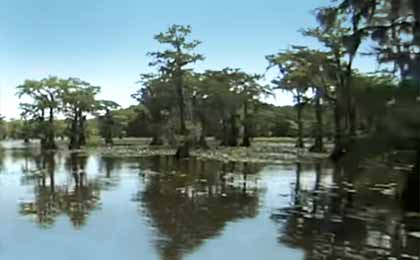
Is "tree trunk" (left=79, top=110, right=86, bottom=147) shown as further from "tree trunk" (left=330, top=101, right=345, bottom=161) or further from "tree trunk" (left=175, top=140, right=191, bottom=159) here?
"tree trunk" (left=330, top=101, right=345, bottom=161)

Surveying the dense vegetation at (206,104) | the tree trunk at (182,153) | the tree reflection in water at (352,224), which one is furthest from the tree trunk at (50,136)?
the tree reflection in water at (352,224)

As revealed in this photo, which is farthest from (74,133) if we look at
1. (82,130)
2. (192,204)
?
(192,204)

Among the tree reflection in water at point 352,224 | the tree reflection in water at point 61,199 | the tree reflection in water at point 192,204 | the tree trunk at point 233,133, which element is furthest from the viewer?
the tree trunk at point 233,133

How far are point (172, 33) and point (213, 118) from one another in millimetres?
11105

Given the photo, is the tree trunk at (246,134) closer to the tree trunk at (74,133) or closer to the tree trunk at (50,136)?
the tree trunk at (74,133)

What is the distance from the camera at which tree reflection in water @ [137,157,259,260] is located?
280 inches

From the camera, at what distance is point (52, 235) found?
738cm

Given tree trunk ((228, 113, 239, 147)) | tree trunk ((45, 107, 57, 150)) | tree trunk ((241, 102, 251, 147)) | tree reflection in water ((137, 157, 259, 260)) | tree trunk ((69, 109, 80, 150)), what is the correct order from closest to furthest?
tree reflection in water ((137, 157, 259, 260)) < tree trunk ((45, 107, 57, 150)) < tree trunk ((241, 102, 251, 147)) < tree trunk ((228, 113, 239, 147)) < tree trunk ((69, 109, 80, 150))

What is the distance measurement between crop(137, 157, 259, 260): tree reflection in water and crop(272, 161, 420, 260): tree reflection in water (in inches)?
35.8

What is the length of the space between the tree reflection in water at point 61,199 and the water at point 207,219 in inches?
0.7

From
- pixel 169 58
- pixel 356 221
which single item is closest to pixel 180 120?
pixel 169 58

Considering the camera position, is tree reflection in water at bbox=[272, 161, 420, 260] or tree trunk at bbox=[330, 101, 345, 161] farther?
tree trunk at bbox=[330, 101, 345, 161]

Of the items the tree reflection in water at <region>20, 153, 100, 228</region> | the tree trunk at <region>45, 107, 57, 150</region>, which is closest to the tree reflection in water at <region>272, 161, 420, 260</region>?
the tree reflection in water at <region>20, 153, 100, 228</region>

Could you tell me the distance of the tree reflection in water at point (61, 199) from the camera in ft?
29.3
